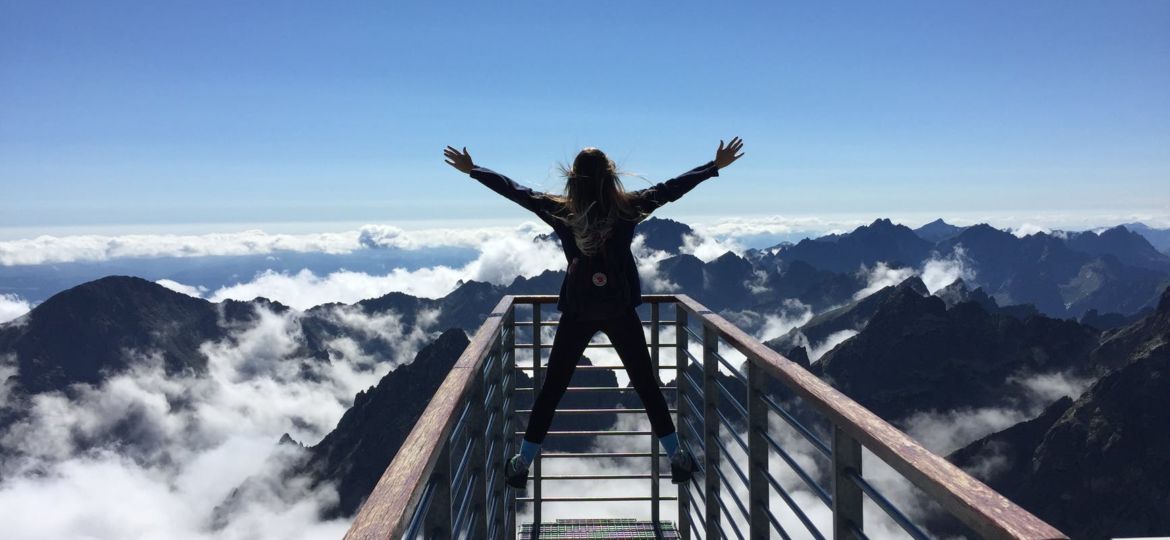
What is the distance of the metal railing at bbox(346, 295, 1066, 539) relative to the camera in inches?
73.6

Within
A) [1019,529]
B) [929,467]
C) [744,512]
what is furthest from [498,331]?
[1019,529]

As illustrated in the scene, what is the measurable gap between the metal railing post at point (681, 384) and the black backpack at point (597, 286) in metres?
1.85

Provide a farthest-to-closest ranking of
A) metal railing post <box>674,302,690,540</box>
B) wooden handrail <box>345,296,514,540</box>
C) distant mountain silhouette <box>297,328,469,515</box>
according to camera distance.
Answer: distant mountain silhouette <box>297,328,469,515</box> < metal railing post <box>674,302,690,540</box> < wooden handrail <box>345,296,514,540</box>

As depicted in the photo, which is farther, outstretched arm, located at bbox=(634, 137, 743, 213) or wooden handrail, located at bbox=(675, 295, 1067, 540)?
outstretched arm, located at bbox=(634, 137, 743, 213)

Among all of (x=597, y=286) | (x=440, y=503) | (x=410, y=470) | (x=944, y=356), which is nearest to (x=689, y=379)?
(x=597, y=286)

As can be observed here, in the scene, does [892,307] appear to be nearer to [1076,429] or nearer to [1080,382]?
[1080,382]

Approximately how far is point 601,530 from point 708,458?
220 centimetres

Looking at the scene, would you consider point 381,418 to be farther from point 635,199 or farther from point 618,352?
point 635,199

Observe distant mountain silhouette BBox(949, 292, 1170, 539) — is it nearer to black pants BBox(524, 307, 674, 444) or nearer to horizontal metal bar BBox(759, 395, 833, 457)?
black pants BBox(524, 307, 674, 444)

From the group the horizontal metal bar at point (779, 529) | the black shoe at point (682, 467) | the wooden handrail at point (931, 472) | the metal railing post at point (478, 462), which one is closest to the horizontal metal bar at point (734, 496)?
the horizontal metal bar at point (779, 529)

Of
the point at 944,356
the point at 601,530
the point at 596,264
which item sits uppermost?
the point at 596,264

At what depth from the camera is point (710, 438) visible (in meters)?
5.66

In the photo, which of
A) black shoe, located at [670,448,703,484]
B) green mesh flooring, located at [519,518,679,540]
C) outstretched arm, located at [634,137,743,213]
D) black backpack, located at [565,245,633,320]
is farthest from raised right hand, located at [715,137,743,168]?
green mesh flooring, located at [519,518,679,540]

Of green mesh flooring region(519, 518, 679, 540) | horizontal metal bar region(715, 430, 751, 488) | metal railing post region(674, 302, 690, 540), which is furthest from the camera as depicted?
green mesh flooring region(519, 518, 679, 540)
